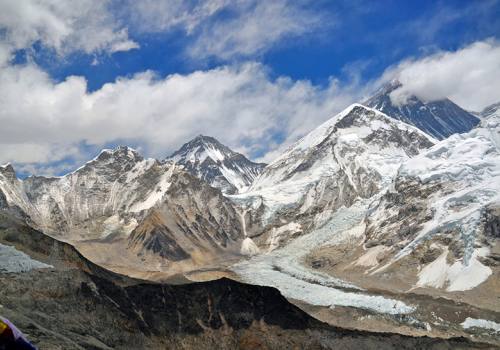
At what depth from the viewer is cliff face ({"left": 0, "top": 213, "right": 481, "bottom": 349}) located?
6084cm

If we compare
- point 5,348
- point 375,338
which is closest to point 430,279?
point 375,338

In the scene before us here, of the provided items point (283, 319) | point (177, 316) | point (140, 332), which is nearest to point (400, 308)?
point (283, 319)

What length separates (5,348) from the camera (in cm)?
1533

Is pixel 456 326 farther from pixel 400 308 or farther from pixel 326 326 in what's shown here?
pixel 326 326

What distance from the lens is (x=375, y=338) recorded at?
282ft

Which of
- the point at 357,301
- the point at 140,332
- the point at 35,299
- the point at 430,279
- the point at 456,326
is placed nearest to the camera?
the point at 35,299

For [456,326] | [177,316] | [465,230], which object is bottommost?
[456,326]

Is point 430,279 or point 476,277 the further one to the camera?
point 430,279

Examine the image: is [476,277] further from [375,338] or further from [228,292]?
[228,292]

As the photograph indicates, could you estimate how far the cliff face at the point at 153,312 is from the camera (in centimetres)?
6084

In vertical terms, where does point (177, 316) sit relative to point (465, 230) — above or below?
below

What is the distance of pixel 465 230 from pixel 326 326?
4786 inches

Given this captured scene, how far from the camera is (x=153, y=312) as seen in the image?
7988 centimetres

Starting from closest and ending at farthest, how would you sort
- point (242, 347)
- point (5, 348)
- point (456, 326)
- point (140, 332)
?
point (5, 348) → point (140, 332) → point (242, 347) → point (456, 326)
